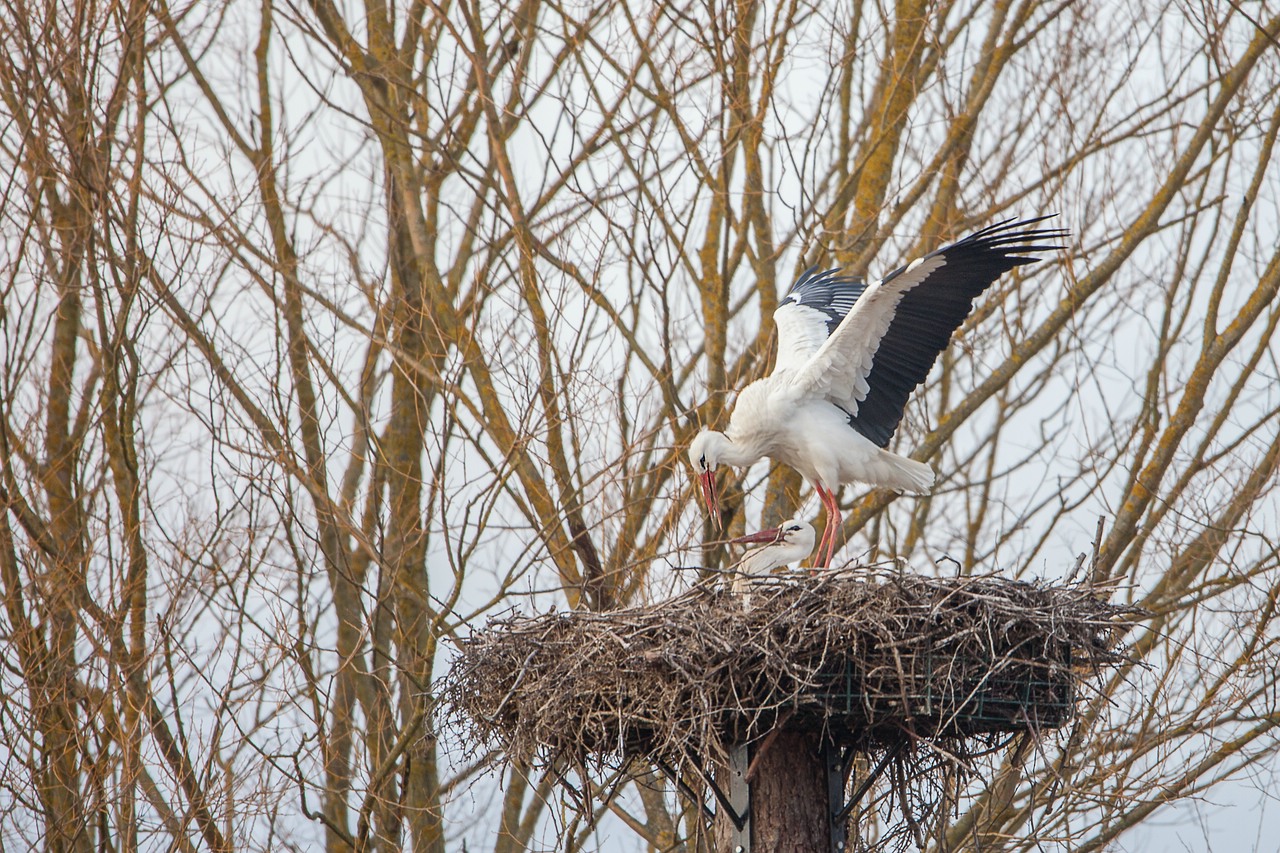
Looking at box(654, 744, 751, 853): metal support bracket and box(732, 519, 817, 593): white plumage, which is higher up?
box(732, 519, 817, 593): white plumage

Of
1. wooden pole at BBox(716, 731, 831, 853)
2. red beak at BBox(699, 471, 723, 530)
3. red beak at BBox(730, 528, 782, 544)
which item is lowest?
wooden pole at BBox(716, 731, 831, 853)

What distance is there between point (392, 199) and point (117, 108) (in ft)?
6.05

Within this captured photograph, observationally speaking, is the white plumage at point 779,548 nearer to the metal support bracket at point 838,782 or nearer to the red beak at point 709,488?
the red beak at point 709,488

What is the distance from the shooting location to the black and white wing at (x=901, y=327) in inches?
281

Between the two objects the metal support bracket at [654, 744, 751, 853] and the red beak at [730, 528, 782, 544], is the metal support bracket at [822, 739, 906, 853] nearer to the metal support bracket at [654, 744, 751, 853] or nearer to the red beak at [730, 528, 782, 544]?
the metal support bracket at [654, 744, 751, 853]

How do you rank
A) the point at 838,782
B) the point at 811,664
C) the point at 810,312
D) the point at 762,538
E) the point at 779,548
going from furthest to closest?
1. the point at 810,312
2. the point at 762,538
3. the point at 779,548
4. the point at 838,782
5. the point at 811,664

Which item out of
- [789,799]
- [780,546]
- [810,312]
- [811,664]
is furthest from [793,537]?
[810,312]

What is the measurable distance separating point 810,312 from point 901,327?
1.44 metres

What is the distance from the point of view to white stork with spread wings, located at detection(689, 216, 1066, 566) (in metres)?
7.32

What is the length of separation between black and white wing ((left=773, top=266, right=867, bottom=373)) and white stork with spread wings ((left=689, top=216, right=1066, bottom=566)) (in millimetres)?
168

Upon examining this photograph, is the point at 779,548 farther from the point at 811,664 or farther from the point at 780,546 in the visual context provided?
the point at 811,664

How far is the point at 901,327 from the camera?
7.59 m

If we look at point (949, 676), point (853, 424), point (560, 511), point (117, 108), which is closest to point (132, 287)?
point (117, 108)

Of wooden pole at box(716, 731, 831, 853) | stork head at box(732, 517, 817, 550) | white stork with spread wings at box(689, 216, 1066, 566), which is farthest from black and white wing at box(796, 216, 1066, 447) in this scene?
wooden pole at box(716, 731, 831, 853)
